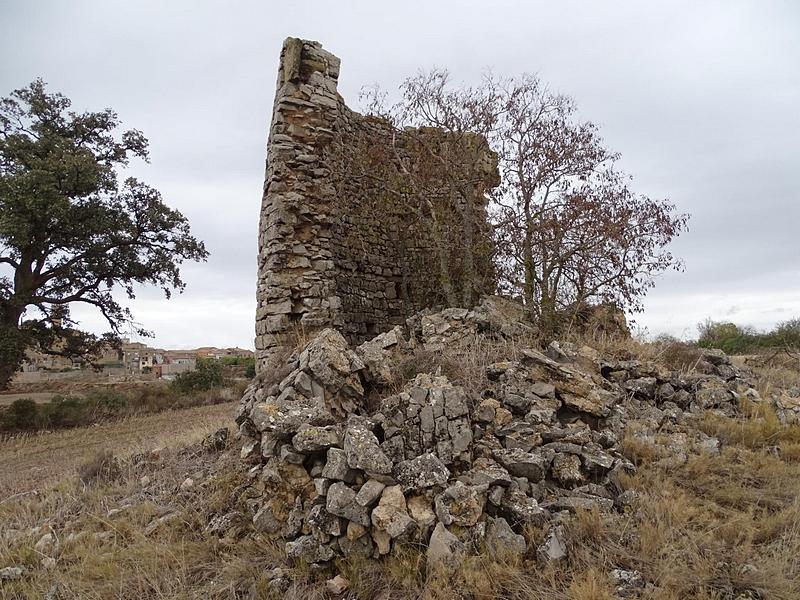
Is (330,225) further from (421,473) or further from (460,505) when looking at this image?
(460,505)

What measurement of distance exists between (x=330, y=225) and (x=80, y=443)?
8.34 meters

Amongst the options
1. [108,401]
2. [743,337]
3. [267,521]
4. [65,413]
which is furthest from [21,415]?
[743,337]

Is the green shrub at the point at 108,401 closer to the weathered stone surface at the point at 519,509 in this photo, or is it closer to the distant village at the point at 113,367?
the distant village at the point at 113,367

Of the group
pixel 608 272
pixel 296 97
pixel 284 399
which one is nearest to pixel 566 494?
pixel 284 399

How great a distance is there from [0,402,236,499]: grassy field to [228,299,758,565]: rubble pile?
129 inches

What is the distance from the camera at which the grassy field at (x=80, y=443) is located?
23.4 feet

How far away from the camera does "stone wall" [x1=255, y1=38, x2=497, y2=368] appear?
24.4 ft

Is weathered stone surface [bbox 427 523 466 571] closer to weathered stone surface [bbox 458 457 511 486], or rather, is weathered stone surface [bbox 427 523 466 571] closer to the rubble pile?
the rubble pile

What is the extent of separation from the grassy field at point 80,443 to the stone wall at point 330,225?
7.20ft

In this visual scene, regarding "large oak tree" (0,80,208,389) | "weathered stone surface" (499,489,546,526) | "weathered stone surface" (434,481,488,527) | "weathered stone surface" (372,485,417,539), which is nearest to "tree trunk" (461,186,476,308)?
"weathered stone surface" (499,489,546,526)

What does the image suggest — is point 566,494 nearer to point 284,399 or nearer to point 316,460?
point 316,460

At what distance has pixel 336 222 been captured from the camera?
26.5 feet

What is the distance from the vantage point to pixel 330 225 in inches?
310

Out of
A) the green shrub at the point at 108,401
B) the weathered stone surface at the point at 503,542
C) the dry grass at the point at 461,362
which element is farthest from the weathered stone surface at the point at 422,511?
the green shrub at the point at 108,401
